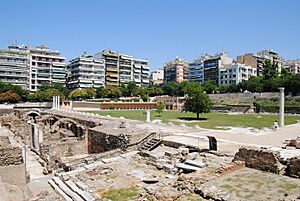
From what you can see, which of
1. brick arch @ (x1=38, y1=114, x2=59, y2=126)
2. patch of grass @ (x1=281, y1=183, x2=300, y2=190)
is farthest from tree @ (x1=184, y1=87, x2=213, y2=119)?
patch of grass @ (x1=281, y1=183, x2=300, y2=190)

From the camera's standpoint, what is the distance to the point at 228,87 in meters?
82.9

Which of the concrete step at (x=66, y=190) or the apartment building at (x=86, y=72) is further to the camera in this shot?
the apartment building at (x=86, y=72)

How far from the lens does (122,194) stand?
10852 millimetres

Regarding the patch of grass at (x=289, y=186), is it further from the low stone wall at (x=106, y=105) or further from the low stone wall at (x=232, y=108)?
the low stone wall at (x=106, y=105)

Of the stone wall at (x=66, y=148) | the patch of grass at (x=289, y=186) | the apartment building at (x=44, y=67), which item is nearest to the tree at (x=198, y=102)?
the stone wall at (x=66, y=148)

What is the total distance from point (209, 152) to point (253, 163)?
9.24ft

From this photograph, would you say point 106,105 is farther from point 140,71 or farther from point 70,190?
point 70,190

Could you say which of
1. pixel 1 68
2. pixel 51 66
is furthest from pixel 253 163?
pixel 51 66

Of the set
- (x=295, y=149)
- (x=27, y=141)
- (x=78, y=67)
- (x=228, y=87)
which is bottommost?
(x=27, y=141)

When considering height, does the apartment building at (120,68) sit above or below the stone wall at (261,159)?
above

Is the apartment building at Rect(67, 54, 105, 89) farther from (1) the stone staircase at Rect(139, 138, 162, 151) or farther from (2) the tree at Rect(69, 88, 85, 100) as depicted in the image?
(1) the stone staircase at Rect(139, 138, 162, 151)

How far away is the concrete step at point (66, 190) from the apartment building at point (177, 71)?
113886 mm

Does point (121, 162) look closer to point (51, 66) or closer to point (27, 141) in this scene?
point (27, 141)

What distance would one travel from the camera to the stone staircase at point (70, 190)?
10.8 m
